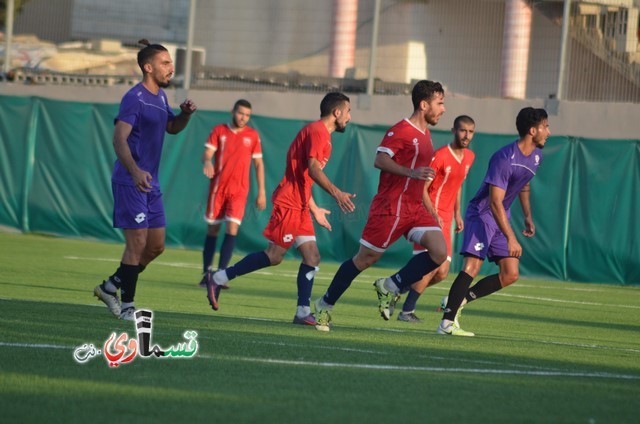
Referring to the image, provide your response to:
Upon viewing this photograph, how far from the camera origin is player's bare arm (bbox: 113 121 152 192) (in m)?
8.97

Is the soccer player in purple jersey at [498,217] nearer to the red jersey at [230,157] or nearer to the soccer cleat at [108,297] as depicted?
the soccer cleat at [108,297]

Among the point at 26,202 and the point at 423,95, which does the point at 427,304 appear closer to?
the point at 423,95

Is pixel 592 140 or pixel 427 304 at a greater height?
pixel 592 140

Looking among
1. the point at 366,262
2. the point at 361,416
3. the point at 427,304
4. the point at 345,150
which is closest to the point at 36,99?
the point at 345,150

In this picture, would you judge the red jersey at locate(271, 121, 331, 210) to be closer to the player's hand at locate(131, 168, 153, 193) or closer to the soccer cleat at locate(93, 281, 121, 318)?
the player's hand at locate(131, 168, 153, 193)

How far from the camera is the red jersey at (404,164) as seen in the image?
32.3 feet

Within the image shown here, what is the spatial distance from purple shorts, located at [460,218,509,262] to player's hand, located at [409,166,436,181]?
132cm

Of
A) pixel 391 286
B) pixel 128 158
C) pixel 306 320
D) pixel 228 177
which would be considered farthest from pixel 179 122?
pixel 228 177

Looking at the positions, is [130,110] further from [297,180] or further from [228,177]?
[228,177]

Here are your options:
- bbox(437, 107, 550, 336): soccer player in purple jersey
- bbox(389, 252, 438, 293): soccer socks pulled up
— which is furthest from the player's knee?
bbox(389, 252, 438, 293): soccer socks pulled up

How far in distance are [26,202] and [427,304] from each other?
37.8 feet

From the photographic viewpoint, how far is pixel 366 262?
32.6 feet

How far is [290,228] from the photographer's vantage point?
10.2 metres

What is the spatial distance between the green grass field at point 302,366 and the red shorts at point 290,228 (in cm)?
72
